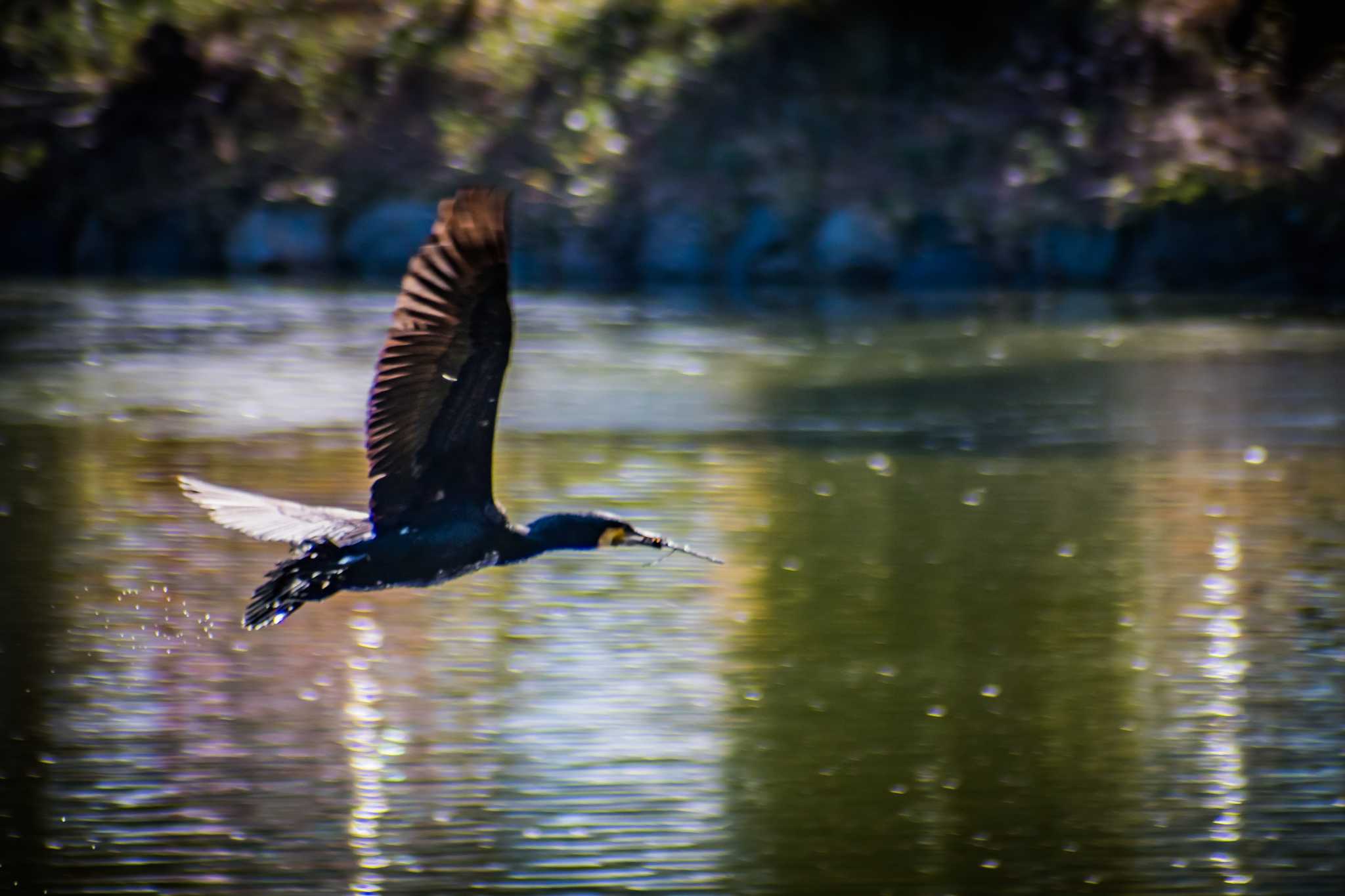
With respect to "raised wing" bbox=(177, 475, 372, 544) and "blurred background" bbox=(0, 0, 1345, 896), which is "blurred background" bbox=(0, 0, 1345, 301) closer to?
"blurred background" bbox=(0, 0, 1345, 896)

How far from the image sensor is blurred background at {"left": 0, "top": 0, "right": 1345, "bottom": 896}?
24.6 ft

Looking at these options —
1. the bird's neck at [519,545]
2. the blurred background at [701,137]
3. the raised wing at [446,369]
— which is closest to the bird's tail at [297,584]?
the raised wing at [446,369]

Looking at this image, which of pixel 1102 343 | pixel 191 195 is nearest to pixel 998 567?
pixel 1102 343

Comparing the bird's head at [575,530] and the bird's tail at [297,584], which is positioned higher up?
the bird's head at [575,530]

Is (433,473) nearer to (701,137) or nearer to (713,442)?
(713,442)

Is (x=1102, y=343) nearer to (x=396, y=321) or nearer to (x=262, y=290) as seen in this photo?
(x=262, y=290)

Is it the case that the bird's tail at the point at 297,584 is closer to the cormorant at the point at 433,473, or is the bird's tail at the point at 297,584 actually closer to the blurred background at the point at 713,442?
the cormorant at the point at 433,473

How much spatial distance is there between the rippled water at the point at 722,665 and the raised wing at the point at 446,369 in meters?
1.27

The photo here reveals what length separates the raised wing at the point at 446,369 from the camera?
19.2 feet

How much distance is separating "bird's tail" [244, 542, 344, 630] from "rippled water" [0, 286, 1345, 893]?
1041 millimetres

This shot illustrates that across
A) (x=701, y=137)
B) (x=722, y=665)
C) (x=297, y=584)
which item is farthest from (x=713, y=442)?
(x=701, y=137)

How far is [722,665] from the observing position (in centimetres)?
941

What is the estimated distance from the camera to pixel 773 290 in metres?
29.9

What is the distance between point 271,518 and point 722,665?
334 centimetres
